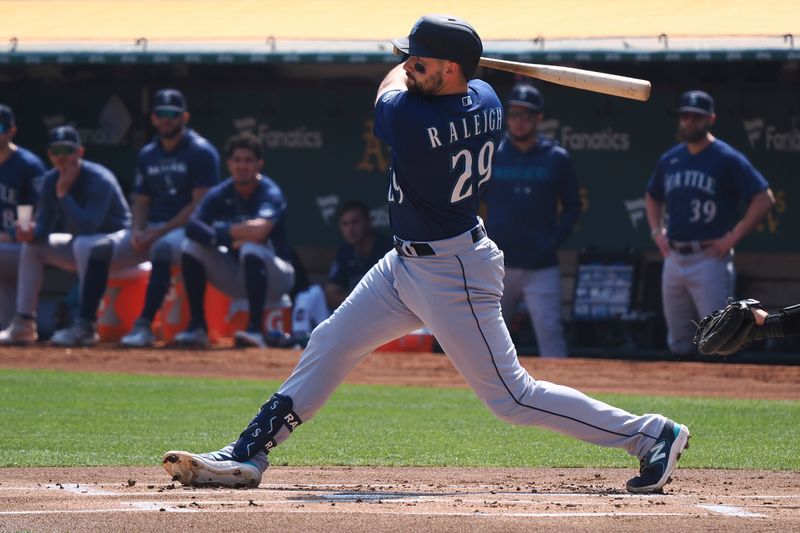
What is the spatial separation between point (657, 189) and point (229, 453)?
6024 millimetres

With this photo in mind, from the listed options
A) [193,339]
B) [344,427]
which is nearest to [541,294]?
[193,339]

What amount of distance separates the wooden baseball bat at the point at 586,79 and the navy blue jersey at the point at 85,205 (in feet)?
21.5

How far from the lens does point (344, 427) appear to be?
689cm

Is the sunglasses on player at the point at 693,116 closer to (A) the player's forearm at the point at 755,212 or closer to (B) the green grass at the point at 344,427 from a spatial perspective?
(A) the player's forearm at the point at 755,212

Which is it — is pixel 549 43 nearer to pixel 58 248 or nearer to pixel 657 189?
pixel 657 189

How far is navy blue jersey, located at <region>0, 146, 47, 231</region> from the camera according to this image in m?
11.4

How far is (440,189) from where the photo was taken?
15.1 ft

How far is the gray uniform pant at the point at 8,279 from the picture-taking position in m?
11.4

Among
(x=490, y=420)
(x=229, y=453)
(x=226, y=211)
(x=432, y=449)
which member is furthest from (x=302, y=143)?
(x=229, y=453)

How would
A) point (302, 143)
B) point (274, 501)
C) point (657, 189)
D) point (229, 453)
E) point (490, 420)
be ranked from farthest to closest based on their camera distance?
point (302, 143)
point (657, 189)
point (490, 420)
point (229, 453)
point (274, 501)

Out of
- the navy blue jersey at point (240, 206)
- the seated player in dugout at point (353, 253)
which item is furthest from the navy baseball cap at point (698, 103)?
the navy blue jersey at point (240, 206)

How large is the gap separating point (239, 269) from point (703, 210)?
3512 mm

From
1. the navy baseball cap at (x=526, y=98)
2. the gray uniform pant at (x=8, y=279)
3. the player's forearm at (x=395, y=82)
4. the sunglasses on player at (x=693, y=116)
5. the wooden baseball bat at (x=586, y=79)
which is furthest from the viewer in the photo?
the gray uniform pant at (x=8, y=279)

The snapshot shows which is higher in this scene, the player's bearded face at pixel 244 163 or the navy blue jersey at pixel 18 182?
the player's bearded face at pixel 244 163
